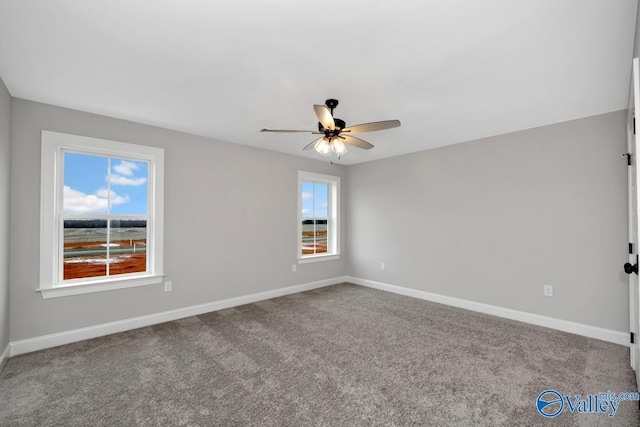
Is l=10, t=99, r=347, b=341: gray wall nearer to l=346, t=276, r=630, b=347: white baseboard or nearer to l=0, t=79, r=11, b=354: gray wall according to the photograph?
l=0, t=79, r=11, b=354: gray wall

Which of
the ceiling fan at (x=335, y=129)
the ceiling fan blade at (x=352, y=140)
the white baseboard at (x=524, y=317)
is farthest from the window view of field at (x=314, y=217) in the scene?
the ceiling fan at (x=335, y=129)

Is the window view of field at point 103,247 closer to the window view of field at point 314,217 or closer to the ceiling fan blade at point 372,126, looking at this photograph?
the window view of field at point 314,217

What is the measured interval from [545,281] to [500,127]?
193 centimetres

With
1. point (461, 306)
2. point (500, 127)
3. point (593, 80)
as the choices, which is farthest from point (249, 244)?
point (593, 80)

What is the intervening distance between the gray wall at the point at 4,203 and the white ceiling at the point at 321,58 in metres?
0.22

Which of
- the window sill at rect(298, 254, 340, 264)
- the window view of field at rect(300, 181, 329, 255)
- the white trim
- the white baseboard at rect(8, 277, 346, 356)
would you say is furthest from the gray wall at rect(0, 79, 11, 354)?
the window view of field at rect(300, 181, 329, 255)

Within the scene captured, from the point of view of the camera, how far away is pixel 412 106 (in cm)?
293

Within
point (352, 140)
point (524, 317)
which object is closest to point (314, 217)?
point (352, 140)

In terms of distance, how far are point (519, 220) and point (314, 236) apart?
3222 mm

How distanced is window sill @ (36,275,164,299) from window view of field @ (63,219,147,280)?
14 cm
